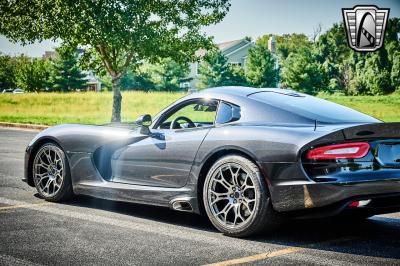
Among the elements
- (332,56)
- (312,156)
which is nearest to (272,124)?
(312,156)

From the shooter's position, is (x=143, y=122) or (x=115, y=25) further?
(x=115, y=25)

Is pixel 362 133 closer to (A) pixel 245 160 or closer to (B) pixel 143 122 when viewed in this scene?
(A) pixel 245 160

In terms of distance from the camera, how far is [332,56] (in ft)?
230

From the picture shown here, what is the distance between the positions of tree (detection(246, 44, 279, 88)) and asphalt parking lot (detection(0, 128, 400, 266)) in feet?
166

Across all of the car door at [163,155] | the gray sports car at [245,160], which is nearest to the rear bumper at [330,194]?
the gray sports car at [245,160]

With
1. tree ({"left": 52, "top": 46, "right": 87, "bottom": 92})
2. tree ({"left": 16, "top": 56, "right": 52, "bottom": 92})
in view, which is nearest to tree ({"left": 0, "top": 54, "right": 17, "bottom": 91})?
tree ({"left": 16, "top": 56, "right": 52, "bottom": 92})

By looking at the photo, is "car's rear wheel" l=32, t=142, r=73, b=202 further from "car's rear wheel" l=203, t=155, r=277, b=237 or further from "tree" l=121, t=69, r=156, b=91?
"tree" l=121, t=69, r=156, b=91

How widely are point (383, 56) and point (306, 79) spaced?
38.9ft

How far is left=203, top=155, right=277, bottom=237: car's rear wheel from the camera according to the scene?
4.32 metres

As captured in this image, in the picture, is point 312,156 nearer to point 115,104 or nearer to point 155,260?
point 155,260

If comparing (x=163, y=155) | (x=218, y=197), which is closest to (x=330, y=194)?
(x=218, y=197)

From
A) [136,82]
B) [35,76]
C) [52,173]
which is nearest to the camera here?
[52,173]

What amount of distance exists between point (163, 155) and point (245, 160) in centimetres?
96

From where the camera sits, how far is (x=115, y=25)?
21.7 m
